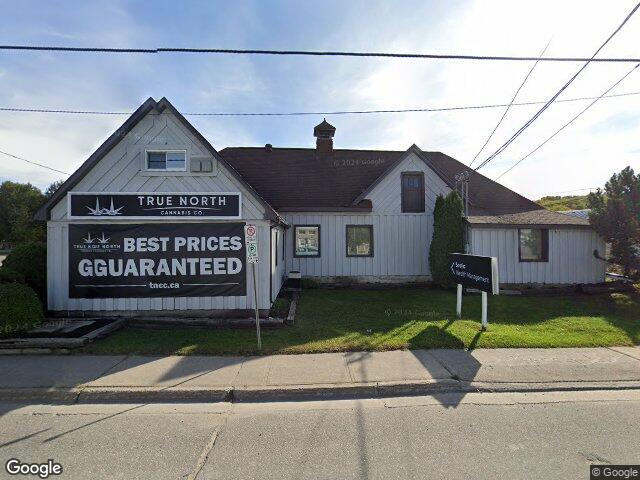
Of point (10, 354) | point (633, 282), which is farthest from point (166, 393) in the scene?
point (633, 282)

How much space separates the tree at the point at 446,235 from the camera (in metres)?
14.0

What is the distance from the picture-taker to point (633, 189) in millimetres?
12805

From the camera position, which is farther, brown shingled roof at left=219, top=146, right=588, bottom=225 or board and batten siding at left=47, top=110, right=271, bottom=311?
brown shingled roof at left=219, top=146, right=588, bottom=225

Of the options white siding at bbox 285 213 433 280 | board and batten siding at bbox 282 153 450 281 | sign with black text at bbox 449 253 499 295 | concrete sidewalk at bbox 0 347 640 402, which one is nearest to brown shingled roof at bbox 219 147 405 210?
white siding at bbox 285 213 433 280

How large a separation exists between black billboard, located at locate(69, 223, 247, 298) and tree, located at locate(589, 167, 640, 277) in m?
13.4

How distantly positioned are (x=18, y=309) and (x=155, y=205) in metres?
3.69

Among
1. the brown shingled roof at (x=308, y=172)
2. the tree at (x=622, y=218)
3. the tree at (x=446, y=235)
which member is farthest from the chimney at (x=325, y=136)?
the tree at (x=622, y=218)

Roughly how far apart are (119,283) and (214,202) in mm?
3296

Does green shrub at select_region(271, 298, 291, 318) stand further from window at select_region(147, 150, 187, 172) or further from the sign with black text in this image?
the sign with black text

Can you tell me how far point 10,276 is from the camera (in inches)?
361

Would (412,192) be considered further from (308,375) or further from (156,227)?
(308,375)

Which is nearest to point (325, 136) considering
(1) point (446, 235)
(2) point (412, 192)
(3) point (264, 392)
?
(2) point (412, 192)

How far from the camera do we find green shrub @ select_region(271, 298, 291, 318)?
9808 millimetres

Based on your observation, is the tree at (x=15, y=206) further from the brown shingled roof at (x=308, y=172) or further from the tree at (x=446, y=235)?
the tree at (x=446, y=235)
